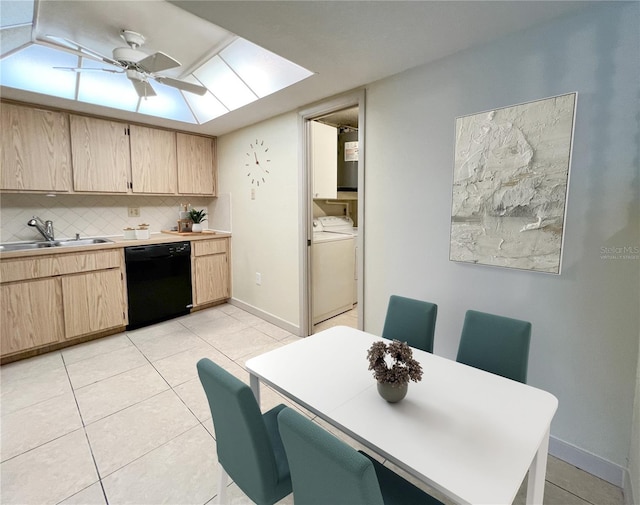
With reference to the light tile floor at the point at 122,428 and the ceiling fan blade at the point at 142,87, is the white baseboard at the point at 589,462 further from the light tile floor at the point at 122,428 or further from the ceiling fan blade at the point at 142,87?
the ceiling fan blade at the point at 142,87

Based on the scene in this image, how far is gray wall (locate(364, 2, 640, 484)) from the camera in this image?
5.04ft

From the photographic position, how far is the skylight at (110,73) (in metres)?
2.31

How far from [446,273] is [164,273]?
3.11 meters

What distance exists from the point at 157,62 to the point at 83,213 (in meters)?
2.45

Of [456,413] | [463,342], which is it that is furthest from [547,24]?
[456,413]

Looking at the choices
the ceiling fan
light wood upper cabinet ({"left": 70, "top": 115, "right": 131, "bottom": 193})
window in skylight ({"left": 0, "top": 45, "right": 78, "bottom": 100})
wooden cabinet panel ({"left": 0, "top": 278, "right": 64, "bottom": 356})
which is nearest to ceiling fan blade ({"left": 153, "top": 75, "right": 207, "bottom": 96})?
the ceiling fan

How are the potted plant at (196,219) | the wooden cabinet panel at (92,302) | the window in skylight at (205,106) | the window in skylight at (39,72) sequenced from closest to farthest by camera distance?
the window in skylight at (39,72) → the wooden cabinet panel at (92,302) → the window in skylight at (205,106) → the potted plant at (196,219)

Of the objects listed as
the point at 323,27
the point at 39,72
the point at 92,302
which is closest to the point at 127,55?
the point at 39,72

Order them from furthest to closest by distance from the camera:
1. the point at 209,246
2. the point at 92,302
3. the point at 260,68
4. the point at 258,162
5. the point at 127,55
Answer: the point at 209,246 < the point at 258,162 < the point at 92,302 < the point at 260,68 < the point at 127,55

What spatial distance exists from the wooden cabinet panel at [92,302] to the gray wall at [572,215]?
10.2 ft

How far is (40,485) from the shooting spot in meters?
1.61

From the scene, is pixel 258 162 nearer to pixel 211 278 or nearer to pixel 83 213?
pixel 211 278

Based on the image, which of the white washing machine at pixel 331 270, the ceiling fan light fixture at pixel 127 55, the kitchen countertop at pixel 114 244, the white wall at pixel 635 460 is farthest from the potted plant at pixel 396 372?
the kitchen countertop at pixel 114 244

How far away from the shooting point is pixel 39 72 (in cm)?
269
